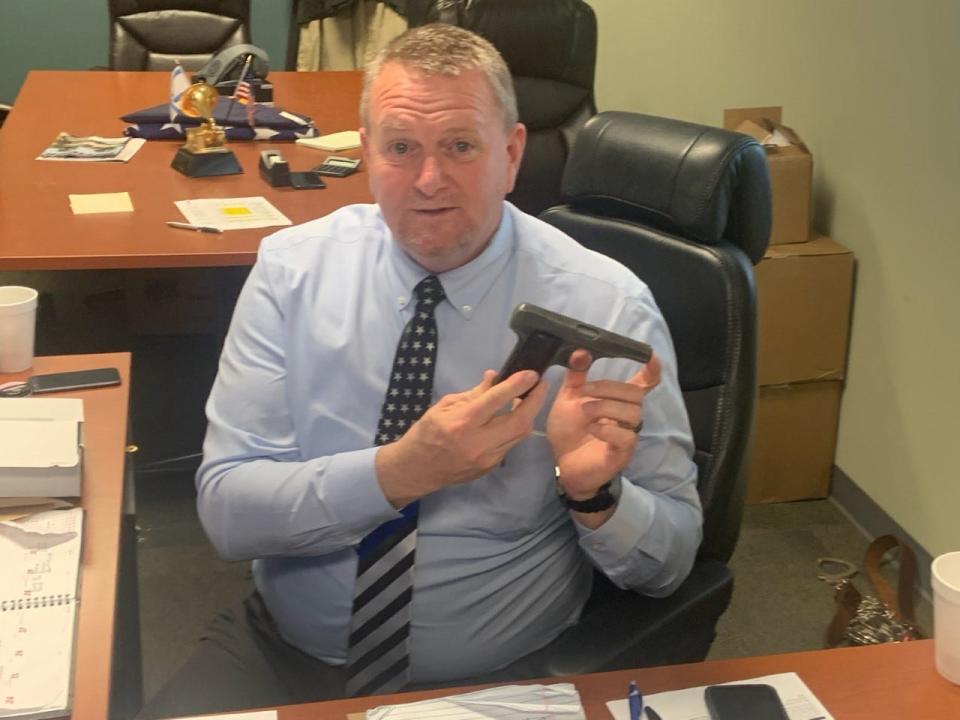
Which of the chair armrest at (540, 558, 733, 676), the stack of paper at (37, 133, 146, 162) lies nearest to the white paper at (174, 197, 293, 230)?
the stack of paper at (37, 133, 146, 162)

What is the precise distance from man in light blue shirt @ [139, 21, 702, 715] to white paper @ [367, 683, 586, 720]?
0.33 m

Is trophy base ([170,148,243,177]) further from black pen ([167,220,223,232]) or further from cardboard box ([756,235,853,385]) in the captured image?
cardboard box ([756,235,853,385])

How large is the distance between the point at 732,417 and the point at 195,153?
179cm

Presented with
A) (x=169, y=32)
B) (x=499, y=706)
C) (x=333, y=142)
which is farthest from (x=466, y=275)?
(x=169, y=32)

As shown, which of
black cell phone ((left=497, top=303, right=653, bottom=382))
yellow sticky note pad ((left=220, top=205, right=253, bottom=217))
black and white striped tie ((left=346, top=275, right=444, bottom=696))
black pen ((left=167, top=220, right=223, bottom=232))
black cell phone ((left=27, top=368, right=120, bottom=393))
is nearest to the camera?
black cell phone ((left=497, top=303, right=653, bottom=382))

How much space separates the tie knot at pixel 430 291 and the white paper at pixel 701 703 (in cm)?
63

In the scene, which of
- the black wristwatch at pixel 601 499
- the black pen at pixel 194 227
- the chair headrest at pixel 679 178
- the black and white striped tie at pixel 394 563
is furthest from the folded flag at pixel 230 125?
the black wristwatch at pixel 601 499

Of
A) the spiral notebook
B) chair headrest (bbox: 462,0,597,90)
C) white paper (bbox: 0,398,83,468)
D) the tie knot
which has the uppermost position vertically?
chair headrest (bbox: 462,0,597,90)

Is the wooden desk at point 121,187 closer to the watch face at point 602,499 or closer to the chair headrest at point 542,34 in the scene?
the chair headrest at point 542,34

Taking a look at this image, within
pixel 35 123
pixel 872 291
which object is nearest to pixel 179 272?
pixel 35 123

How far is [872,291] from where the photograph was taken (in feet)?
9.35

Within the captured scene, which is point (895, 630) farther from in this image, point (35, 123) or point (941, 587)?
point (35, 123)

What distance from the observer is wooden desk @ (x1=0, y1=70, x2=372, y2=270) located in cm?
236

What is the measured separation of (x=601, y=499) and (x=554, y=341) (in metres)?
0.27
